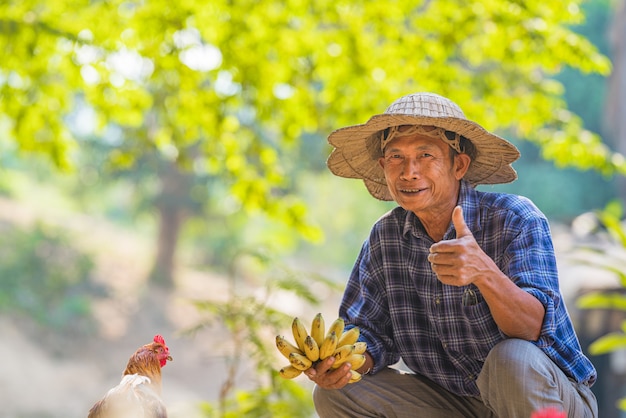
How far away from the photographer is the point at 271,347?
4.70 meters

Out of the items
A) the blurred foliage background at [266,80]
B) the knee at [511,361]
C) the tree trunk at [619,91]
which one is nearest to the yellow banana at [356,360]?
the knee at [511,361]

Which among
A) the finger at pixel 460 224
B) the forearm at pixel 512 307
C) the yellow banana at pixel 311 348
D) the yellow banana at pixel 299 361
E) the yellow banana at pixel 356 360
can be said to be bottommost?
the forearm at pixel 512 307

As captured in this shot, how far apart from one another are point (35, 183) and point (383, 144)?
19666mm

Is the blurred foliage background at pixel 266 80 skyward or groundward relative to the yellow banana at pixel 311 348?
skyward

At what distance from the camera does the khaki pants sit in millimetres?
2004

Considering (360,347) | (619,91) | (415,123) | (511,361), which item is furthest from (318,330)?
(619,91)

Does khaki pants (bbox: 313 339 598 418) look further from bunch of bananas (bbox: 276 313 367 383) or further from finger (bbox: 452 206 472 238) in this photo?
finger (bbox: 452 206 472 238)

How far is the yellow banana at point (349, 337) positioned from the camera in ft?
7.63

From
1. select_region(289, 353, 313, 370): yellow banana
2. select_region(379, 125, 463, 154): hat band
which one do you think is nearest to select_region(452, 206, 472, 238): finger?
select_region(379, 125, 463, 154): hat band

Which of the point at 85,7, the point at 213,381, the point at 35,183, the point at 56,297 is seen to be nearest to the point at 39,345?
the point at 56,297

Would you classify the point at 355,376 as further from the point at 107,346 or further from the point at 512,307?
the point at 107,346

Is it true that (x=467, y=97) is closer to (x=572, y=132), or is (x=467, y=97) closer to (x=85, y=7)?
(x=572, y=132)

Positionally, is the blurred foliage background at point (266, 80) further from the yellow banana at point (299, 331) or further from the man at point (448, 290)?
the yellow banana at point (299, 331)

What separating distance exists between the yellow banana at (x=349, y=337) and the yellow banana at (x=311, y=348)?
0.13 meters
